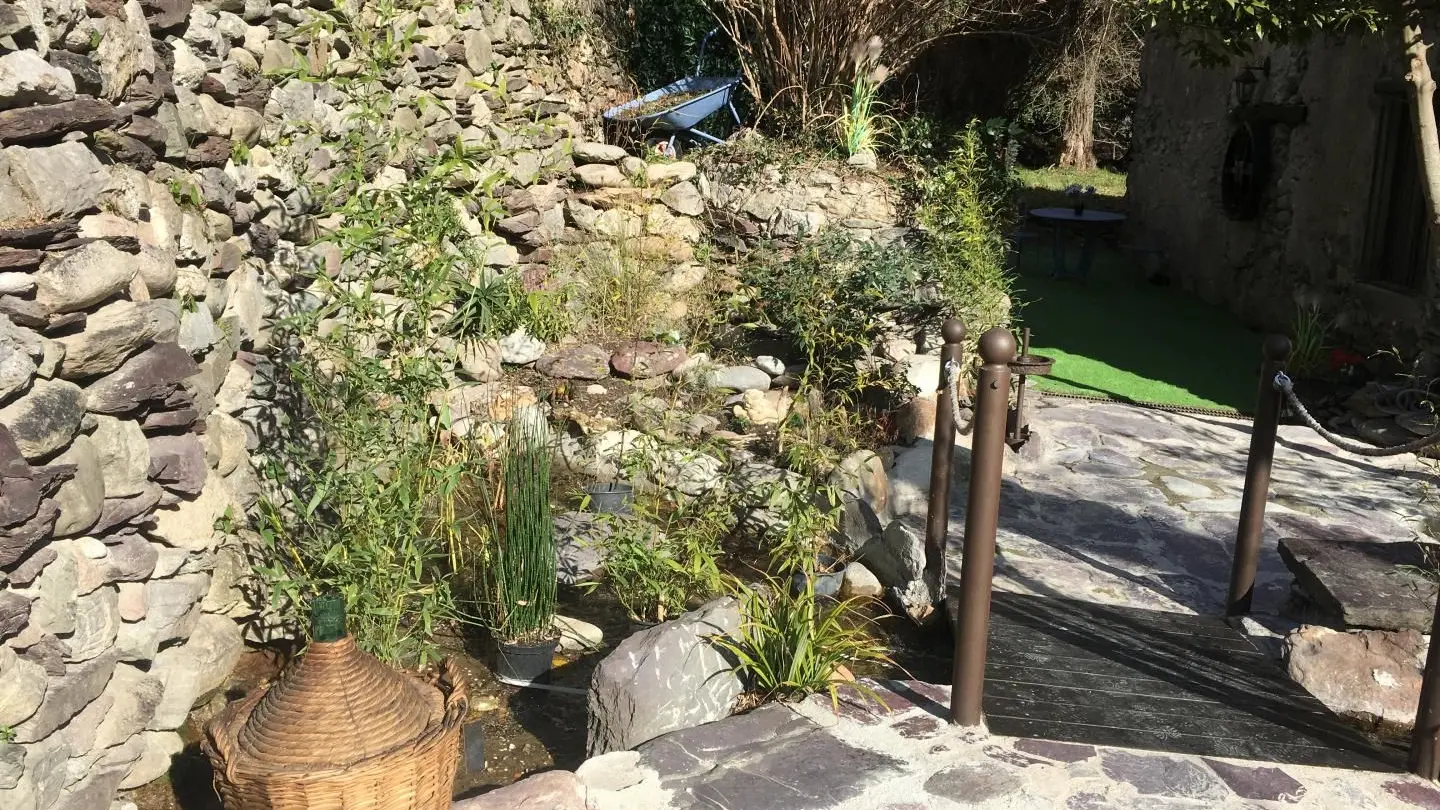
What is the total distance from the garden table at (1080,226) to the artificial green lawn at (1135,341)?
0.54 ft

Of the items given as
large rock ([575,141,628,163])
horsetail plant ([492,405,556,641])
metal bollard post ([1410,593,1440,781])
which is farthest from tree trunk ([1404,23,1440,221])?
large rock ([575,141,628,163])

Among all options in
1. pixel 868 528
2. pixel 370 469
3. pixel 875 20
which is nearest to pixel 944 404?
pixel 868 528

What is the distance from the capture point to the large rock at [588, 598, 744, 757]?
343 cm

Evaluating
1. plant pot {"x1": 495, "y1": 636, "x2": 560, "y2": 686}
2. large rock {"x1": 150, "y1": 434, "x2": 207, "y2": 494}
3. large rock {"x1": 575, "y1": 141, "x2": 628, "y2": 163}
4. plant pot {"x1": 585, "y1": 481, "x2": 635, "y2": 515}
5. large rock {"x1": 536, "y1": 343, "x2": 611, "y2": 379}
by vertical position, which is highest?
large rock {"x1": 575, "y1": 141, "x2": 628, "y2": 163}

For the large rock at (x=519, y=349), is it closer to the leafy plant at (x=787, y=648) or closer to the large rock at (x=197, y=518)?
the large rock at (x=197, y=518)

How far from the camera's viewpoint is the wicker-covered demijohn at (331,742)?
2.67 m

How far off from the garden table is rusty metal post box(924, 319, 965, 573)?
689 centimetres

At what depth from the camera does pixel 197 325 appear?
12.3ft

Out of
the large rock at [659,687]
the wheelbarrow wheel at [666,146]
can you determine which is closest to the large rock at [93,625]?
the large rock at [659,687]

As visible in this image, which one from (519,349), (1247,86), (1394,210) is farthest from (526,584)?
(1247,86)

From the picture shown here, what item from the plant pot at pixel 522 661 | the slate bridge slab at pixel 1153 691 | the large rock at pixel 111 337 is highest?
the large rock at pixel 111 337

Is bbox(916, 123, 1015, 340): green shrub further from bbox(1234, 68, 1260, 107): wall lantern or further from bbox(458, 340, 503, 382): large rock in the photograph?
bbox(458, 340, 503, 382): large rock

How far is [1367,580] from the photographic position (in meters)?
4.38

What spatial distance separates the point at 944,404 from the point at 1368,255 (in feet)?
17.4
